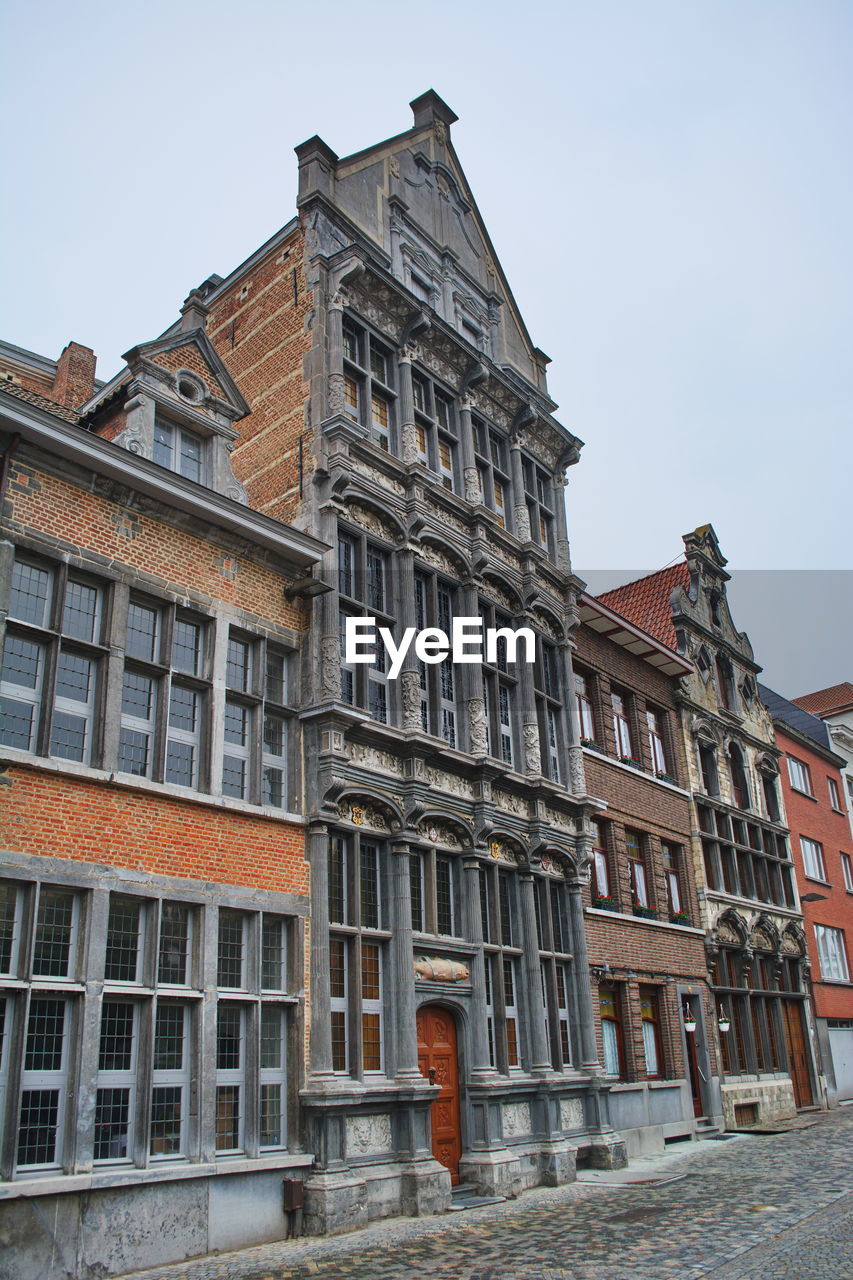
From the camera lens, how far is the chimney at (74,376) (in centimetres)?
1731

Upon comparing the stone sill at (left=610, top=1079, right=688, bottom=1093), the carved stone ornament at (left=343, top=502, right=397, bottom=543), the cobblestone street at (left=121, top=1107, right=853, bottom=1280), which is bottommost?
the cobblestone street at (left=121, top=1107, right=853, bottom=1280)

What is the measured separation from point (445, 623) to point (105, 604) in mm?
6878

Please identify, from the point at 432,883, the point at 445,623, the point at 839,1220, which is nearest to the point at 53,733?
the point at 432,883

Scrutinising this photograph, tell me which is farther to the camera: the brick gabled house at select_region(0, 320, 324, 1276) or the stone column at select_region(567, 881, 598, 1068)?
the stone column at select_region(567, 881, 598, 1068)

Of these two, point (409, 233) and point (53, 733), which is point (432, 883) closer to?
point (53, 733)

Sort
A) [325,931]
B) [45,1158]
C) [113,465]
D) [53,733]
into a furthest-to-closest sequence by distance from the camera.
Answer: [325,931], [113,465], [53,733], [45,1158]

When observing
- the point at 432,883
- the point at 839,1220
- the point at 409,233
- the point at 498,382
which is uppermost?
the point at 409,233

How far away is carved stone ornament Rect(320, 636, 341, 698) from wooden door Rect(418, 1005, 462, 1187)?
4.81 meters

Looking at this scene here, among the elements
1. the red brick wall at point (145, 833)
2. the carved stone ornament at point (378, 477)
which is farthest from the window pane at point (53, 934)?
the carved stone ornament at point (378, 477)

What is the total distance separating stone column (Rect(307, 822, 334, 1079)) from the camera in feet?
42.3

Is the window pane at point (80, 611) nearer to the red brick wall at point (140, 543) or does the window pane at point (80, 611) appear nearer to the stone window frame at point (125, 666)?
the stone window frame at point (125, 666)

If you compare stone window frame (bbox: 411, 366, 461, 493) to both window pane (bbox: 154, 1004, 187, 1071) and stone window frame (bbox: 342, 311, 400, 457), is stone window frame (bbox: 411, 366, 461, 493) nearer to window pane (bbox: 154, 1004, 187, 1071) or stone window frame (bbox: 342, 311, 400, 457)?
stone window frame (bbox: 342, 311, 400, 457)

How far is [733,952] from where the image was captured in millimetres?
26375

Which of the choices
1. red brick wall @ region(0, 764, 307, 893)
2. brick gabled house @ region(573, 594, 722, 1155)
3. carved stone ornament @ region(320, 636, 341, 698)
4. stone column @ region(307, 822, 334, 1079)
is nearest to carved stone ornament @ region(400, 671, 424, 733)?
carved stone ornament @ region(320, 636, 341, 698)
